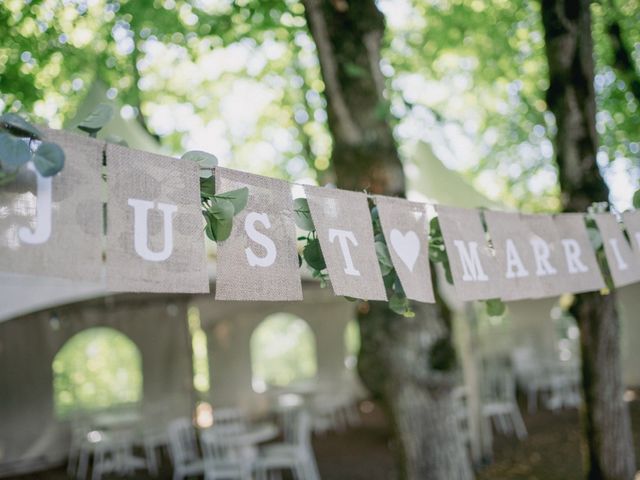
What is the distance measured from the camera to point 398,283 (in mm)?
2188

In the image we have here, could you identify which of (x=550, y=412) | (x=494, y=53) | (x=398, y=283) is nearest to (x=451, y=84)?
(x=494, y=53)

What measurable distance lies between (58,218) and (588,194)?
4.19 meters

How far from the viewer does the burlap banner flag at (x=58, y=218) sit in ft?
4.28

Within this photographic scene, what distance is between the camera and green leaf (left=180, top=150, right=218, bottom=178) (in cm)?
169

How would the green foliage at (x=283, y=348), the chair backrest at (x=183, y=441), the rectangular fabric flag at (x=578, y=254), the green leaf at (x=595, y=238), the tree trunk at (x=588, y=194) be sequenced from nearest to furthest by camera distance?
the rectangular fabric flag at (x=578, y=254) < the green leaf at (x=595, y=238) < the tree trunk at (x=588, y=194) < the chair backrest at (x=183, y=441) < the green foliage at (x=283, y=348)

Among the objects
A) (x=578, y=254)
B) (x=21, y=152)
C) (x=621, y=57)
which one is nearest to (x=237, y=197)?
(x=21, y=152)

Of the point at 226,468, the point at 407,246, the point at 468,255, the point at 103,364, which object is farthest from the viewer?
the point at 103,364

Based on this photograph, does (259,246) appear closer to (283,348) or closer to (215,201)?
(215,201)

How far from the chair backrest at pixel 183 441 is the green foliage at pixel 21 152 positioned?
19.0 ft

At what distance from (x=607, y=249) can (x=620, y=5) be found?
18.3 feet

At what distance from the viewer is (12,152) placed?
131cm

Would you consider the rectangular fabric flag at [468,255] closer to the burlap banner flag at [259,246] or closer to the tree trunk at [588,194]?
the burlap banner flag at [259,246]

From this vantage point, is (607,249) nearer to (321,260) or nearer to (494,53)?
(321,260)

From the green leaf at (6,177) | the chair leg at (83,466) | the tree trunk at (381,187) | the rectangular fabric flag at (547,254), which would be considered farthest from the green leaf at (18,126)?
the chair leg at (83,466)
